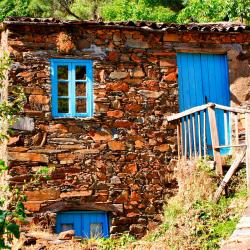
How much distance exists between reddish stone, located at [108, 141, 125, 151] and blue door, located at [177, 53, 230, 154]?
1401 mm

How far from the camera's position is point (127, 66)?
10344mm

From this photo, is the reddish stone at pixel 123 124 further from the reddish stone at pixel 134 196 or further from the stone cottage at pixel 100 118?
the reddish stone at pixel 134 196

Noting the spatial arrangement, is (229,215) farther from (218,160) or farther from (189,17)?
(189,17)

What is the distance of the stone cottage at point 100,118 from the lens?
9.71 meters

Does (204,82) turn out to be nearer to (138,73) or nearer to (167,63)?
(167,63)

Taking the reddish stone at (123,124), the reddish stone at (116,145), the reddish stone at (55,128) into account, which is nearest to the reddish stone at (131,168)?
the reddish stone at (116,145)

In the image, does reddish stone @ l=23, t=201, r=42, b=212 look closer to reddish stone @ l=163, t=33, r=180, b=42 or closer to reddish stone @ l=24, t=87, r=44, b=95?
reddish stone @ l=24, t=87, r=44, b=95

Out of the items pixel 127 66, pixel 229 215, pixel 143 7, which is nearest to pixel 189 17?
pixel 143 7

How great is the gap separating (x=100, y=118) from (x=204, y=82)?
2.27m

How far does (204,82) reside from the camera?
10875mm

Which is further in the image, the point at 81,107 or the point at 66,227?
the point at 81,107

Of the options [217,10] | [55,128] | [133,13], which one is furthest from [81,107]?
[133,13]

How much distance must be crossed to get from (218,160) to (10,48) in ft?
13.3

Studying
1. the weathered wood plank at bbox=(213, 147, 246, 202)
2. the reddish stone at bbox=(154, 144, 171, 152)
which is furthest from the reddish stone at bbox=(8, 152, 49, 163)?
the weathered wood plank at bbox=(213, 147, 246, 202)
